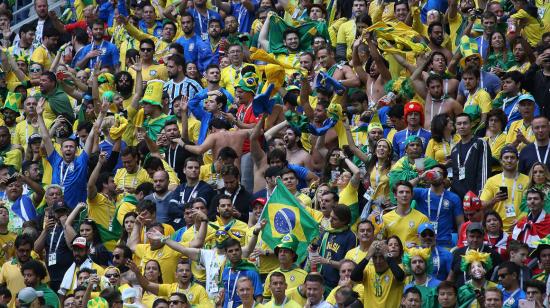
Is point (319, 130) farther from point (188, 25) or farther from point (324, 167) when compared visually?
point (188, 25)

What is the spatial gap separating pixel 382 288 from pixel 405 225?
2.98 feet

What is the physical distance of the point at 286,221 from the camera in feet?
58.0

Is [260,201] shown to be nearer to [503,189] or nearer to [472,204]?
[472,204]

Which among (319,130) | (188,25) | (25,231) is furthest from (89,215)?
(188,25)

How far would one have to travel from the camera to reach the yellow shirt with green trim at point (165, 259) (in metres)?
18.1

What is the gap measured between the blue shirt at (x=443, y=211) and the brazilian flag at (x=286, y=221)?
3.55 feet

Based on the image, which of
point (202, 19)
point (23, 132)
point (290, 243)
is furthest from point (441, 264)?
point (202, 19)

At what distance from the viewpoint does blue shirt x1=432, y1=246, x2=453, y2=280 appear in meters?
16.8

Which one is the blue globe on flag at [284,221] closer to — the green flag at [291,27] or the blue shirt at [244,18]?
the green flag at [291,27]

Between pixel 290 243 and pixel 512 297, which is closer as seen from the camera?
pixel 512 297

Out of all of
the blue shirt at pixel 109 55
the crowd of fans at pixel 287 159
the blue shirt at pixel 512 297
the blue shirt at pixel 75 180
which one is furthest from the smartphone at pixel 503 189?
the blue shirt at pixel 109 55

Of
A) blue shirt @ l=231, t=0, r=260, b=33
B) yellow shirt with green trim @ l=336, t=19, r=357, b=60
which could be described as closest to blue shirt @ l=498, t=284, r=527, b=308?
yellow shirt with green trim @ l=336, t=19, r=357, b=60

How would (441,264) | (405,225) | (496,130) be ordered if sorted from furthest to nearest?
(496,130) < (405,225) < (441,264)

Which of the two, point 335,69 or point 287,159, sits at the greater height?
point 287,159
